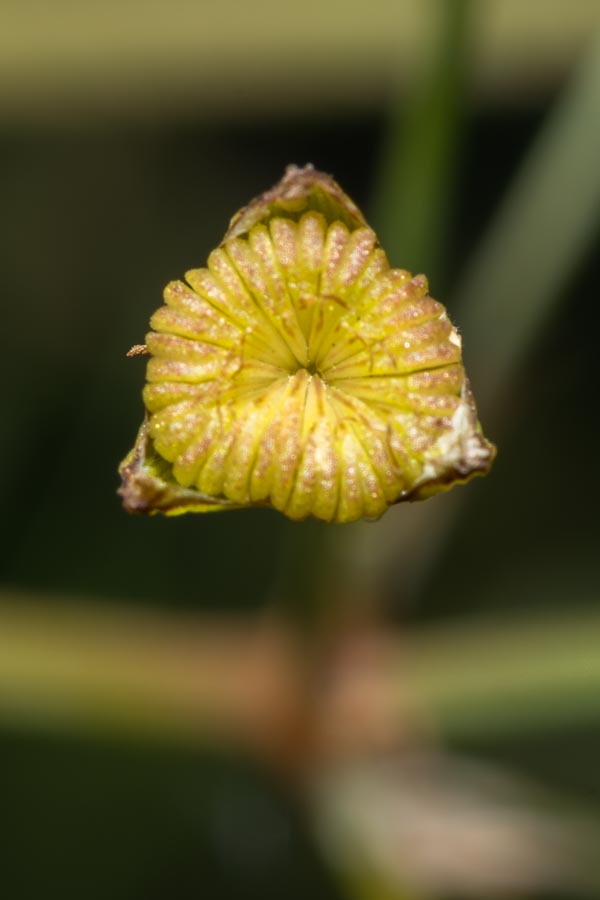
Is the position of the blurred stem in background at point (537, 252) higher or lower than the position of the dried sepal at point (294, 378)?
higher

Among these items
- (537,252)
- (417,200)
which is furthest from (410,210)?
(537,252)

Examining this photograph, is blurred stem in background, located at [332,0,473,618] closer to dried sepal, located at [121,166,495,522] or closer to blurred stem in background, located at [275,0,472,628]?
blurred stem in background, located at [275,0,472,628]

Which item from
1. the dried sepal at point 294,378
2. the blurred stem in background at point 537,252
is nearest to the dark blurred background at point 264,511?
the blurred stem in background at point 537,252

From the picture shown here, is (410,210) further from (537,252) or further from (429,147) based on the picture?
(537,252)

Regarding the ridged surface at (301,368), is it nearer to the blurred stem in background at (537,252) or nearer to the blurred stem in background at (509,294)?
the blurred stem in background at (509,294)

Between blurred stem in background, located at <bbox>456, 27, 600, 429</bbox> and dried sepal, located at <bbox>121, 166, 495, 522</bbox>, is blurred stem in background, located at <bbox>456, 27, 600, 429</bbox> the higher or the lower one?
the higher one

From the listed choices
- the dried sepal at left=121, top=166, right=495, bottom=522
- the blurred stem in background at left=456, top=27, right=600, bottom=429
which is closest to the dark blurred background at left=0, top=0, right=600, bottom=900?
the blurred stem in background at left=456, top=27, right=600, bottom=429

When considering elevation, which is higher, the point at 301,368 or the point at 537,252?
the point at 537,252
